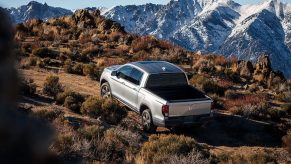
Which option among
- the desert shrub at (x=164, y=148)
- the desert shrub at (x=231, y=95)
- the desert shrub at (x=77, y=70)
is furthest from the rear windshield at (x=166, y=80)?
the desert shrub at (x=77, y=70)

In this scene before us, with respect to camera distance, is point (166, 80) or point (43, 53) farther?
point (43, 53)

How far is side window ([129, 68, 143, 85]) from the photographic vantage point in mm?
13329

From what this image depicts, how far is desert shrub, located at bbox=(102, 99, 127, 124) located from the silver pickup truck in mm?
488

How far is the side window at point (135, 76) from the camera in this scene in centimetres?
1333

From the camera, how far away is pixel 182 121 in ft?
40.3

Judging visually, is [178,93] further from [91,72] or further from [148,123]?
[91,72]

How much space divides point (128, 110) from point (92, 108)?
6.40 feet

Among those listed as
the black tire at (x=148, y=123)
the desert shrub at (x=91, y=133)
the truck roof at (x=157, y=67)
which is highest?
the truck roof at (x=157, y=67)

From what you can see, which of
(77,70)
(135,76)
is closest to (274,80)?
(77,70)

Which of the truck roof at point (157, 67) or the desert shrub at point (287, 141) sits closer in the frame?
the desert shrub at point (287, 141)

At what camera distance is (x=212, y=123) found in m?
14.7

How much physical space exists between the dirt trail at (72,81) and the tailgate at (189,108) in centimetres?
548

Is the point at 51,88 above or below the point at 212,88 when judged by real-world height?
above

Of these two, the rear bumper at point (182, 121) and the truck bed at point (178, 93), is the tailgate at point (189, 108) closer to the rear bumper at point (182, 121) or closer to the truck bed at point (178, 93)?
the rear bumper at point (182, 121)
